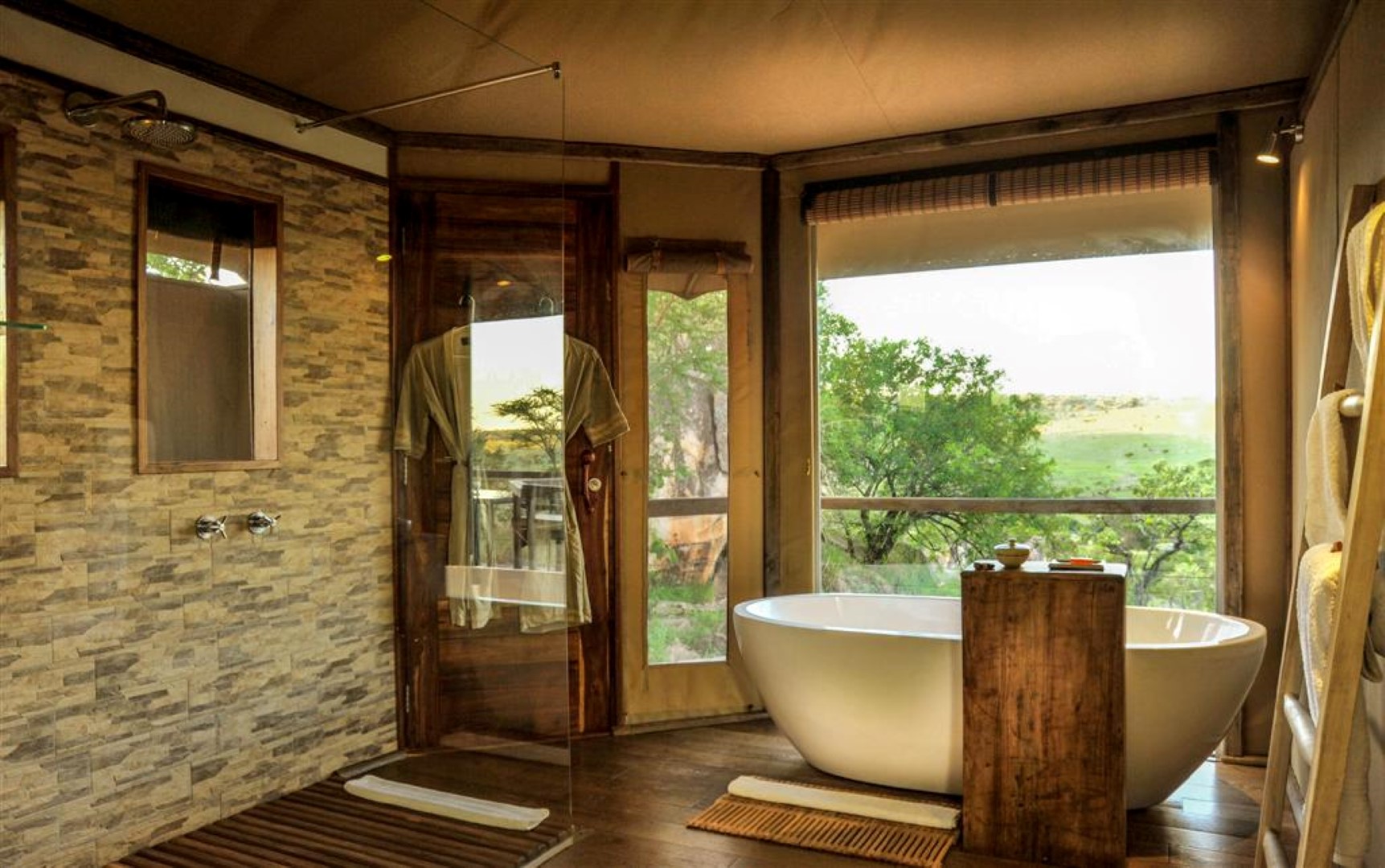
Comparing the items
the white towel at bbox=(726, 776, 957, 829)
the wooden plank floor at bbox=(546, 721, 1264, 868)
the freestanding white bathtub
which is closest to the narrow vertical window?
the wooden plank floor at bbox=(546, 721, 1264, 868)

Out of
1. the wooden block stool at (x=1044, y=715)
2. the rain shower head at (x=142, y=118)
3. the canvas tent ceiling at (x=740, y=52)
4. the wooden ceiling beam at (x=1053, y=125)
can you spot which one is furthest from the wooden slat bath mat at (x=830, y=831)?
the wooden ceiling beam at (x=1053, y=125)

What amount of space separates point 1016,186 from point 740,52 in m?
1.42

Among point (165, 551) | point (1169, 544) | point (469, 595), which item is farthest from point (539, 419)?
point (1169, 544)

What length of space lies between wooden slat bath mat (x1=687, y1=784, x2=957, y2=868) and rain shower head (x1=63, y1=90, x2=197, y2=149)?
7.76ft

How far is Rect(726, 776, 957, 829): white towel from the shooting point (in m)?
3.16

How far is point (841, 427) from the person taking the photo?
4578 mm

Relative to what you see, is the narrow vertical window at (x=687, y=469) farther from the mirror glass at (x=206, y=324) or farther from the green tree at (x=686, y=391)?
the mirror glass at (x=206, y=324)

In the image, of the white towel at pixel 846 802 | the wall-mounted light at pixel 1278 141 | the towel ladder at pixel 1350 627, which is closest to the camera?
the towel ladder at pixel 1350 627

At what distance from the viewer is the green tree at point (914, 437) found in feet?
14.1

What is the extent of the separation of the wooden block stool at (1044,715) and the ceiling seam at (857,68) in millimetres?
1676

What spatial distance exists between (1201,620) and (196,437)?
3142 millimetres

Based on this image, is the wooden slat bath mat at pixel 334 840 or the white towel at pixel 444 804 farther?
the white towel at pixel 444 804

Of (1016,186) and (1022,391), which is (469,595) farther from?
(1016,186)

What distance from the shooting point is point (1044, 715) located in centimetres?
291
